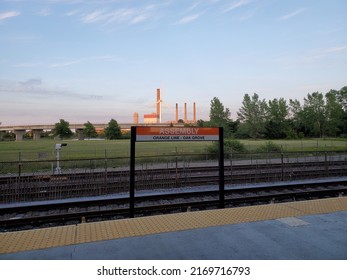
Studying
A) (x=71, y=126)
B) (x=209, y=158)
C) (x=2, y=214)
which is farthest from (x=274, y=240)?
(x=71, y=126)

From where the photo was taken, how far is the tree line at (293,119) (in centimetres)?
7369

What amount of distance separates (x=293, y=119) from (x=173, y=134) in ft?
271

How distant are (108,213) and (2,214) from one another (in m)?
3.76

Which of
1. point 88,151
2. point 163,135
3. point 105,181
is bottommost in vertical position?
point 105,181

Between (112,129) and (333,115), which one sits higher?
(333,115)

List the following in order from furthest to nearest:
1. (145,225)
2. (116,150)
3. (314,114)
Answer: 1. (314,114)
2. (116,150)
3. (145,225)

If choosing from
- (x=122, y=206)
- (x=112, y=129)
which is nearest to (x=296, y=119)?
(x=112, y=129)

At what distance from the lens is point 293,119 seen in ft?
273

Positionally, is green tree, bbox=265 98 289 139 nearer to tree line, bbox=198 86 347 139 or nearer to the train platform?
tree line, bbox=198 86 347 139

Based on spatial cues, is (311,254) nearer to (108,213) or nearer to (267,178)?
(108,213)

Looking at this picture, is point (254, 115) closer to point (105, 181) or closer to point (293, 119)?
point (293, 119)

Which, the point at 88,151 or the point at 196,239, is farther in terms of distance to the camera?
the point at 88,151

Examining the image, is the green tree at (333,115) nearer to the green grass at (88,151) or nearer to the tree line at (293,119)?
the tree line at (293,119)

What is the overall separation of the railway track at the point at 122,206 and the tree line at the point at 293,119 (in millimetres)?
61444
